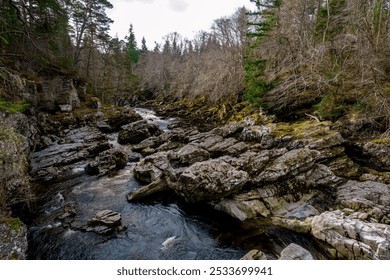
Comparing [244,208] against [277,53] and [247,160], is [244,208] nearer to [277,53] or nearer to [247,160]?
[247,160]

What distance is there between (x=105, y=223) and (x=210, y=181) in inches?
123

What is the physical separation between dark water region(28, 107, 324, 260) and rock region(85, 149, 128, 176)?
6.02 ft

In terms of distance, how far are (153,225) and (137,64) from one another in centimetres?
4608

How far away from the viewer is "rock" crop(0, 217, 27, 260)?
4156 mm

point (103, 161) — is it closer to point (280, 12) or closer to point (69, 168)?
point (69, 168)

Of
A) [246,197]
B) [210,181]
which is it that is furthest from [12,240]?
[246,197]

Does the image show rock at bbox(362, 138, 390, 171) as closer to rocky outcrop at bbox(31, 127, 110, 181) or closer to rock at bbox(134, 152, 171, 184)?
rock at bbox(134, 152, 171, 184)

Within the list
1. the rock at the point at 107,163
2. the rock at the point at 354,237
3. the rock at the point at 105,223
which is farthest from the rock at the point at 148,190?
the rock at the point at 354,237

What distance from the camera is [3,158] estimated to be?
4844mm

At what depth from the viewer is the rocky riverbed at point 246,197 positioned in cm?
502

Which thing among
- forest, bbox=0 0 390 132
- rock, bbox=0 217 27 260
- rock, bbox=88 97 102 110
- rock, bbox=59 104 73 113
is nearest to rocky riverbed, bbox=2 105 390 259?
rock, bbox=0 217 27 260

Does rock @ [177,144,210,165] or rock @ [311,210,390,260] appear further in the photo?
rock @ [177,144,210,165]
